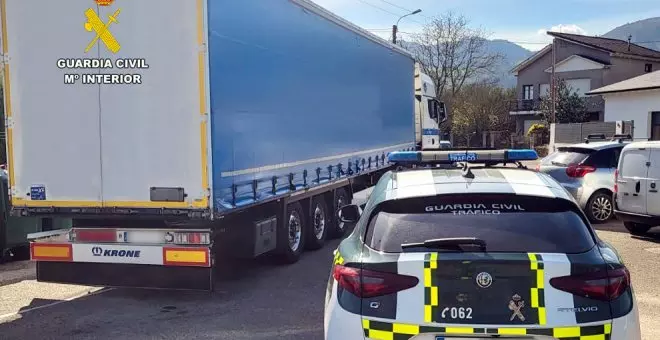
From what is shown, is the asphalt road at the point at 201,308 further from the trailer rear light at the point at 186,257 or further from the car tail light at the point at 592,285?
the car tail light at the point at 592,285

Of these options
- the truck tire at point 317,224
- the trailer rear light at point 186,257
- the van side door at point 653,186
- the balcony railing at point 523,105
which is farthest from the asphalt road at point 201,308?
the balcony railing at point 523,105

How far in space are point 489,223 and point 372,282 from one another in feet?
2.44

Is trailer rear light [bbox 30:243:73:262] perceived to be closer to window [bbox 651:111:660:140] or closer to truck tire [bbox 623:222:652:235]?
truck tire [bbox 623:222:652:235]

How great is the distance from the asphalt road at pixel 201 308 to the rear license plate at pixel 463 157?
1914 millimetres

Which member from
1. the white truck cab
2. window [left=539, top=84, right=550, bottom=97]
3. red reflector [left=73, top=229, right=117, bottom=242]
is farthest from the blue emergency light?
window [left=539, top=84, right=550, bottom=97]

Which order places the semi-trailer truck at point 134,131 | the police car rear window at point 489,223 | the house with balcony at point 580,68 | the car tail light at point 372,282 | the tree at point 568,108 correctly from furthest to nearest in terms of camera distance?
the house with balcony at point 580,68 < the tree at point 568,108 < the semi-trailer truck at point 134,131 < the police car rear window at point 489,223 < the car tail light at point 372,282

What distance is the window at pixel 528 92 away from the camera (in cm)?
6106

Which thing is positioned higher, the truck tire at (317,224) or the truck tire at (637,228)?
the truck tire at (317,224)

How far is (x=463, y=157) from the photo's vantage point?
5.50 metres

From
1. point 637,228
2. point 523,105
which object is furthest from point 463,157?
point 523,105

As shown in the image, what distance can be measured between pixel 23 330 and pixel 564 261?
4983mm

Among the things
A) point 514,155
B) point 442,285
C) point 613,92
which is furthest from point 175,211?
point 613,92

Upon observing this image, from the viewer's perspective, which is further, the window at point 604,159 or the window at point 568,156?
the window at point 568,156

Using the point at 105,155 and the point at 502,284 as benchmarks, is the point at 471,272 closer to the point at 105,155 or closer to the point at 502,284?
the point at 502,284
